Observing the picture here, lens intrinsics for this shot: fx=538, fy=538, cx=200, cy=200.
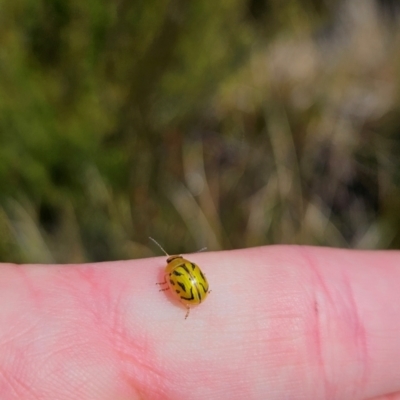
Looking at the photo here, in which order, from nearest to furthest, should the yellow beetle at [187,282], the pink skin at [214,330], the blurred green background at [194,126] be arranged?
the pink skin at [214,330], the yellow beetle at [187,282], the blurred green background at [194,126]

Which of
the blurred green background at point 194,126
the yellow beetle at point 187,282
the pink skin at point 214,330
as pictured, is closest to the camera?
the pink skin at point 214,330

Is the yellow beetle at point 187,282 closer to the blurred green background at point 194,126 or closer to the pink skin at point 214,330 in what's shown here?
the pink skin at point 214,330

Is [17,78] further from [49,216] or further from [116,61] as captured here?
[49,216]

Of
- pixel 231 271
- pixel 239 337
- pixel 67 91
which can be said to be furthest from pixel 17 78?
pixel 239 337

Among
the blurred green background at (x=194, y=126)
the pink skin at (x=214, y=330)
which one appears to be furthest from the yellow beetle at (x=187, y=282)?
the blurred green background at (x=194, y=126)

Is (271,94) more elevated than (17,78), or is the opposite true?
(17,78)

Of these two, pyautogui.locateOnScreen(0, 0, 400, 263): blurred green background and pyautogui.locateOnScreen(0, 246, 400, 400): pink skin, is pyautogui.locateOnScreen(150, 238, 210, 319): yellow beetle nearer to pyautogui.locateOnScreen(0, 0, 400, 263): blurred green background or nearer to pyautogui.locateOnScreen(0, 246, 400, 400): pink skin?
pyautogui.locateOnScreen(0, 246, 400, 400): pink skin
